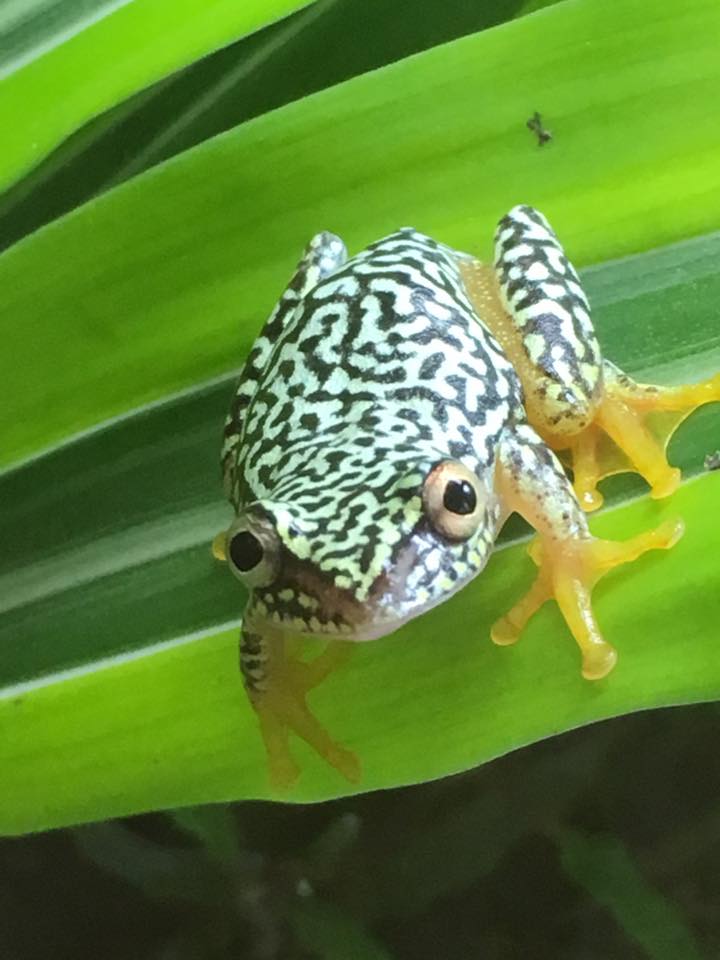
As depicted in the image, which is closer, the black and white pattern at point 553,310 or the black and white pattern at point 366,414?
the black and white pattern at point 366,414

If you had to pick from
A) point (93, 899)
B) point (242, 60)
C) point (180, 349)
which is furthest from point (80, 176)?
point (93, 899)

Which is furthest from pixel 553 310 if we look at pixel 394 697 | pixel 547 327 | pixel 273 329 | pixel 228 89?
pixel 228 89

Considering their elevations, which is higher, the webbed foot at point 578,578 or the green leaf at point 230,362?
the green leaf at point 230,362

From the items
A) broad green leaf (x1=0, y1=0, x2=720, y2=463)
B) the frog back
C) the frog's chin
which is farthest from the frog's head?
broad green leaf (x1=0, y1=0, x2=720, y2=463)

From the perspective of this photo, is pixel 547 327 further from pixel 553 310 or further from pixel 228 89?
pixel 228 89

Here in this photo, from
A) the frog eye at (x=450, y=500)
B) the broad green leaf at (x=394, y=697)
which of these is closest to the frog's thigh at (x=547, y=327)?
the broad green leaf at (x=394, y=697)

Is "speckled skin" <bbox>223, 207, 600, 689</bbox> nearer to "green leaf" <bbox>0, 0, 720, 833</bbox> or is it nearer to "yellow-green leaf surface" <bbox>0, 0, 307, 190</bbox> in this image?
"green leaf" <bbox>0, 0, 720, 833</bbox>

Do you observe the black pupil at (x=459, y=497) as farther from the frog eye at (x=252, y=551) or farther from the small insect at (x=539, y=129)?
the small insect at (x=539, y=129)
